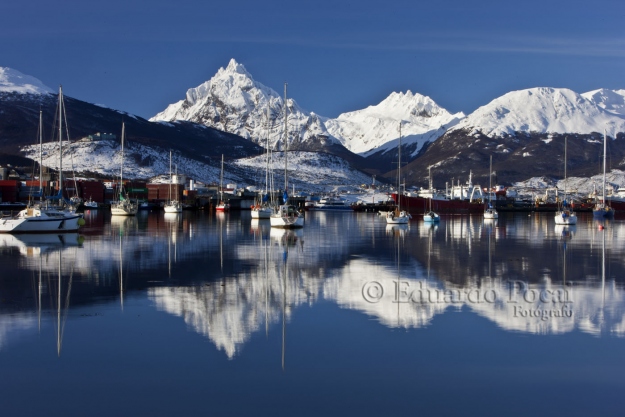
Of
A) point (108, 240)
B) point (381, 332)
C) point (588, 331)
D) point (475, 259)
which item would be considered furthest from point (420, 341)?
point (108, 240)

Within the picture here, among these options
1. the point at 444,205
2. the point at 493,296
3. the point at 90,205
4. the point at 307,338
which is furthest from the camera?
the point at 444,205

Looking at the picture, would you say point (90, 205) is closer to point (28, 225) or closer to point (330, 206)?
point (330, 206)

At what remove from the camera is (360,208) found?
5989 inches

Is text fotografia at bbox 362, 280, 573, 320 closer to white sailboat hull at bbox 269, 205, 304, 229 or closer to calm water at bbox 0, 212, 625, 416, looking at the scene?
calm water at bbox 0, 212, 625, 416

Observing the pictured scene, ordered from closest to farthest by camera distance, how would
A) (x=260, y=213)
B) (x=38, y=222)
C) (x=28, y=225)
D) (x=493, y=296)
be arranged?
(x=493, y=296)
(x=28, y=225)
(x=38, y=222)
(x=260, y=213)

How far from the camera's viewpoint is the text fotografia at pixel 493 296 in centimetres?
2078

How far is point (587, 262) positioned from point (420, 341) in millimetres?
19436

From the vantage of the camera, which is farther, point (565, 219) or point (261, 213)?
point (261, 213)

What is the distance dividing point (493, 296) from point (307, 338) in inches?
321

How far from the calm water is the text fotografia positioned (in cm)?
8

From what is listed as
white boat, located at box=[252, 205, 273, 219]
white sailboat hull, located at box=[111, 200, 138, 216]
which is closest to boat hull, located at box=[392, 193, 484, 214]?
white boat, located at box=[252, 205, 273, 219]

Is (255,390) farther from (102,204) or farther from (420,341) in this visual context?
(102,204)

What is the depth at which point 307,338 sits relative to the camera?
17.1m

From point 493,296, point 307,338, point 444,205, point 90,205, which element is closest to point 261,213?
point 90,205
